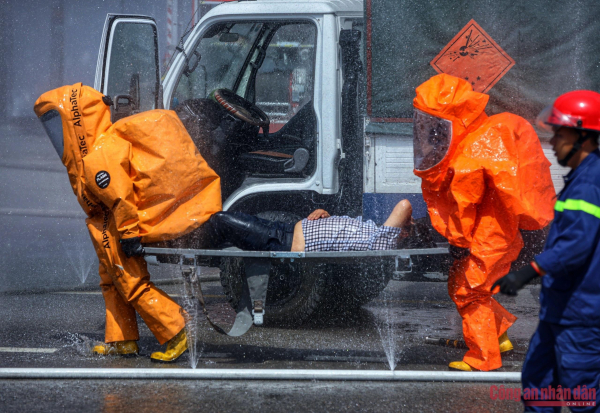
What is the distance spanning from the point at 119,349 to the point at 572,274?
317 centimetres

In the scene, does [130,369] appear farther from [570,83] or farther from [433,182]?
[570,83]

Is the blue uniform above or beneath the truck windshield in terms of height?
beneath

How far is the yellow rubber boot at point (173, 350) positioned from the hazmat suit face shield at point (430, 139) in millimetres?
1971

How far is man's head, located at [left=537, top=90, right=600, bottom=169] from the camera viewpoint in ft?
8.84

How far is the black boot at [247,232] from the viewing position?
4.63 m

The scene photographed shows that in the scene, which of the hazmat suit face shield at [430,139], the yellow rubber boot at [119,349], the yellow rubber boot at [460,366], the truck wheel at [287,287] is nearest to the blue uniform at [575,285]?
the yellow rubber boot at [460,366]

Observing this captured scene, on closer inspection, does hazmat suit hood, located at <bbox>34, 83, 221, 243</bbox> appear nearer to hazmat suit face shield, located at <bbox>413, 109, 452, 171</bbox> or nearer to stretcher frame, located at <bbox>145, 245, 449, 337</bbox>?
stretcher frame, located at <bbox>145, 245, 449, 337</bbox>

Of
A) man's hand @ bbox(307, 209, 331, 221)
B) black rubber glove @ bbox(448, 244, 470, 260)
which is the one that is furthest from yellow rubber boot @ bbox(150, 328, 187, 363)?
black rubber glove @ bbox(448, 244, 470, 260)

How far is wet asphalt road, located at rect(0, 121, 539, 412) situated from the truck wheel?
167mm

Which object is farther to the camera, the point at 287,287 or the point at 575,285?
the point at 287,287

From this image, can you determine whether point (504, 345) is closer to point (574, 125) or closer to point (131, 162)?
point (574, 125)

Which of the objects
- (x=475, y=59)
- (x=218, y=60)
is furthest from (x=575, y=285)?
(x=218, y=60)

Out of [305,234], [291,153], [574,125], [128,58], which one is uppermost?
[128,58]

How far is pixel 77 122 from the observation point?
438 cm
